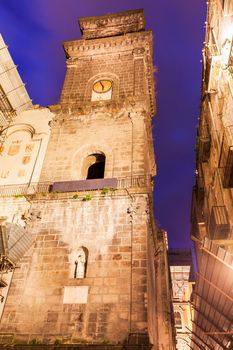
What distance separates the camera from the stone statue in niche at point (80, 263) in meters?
11.8

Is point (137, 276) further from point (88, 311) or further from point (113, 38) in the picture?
point (113, 38)

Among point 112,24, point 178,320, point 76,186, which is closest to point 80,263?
point 76,186

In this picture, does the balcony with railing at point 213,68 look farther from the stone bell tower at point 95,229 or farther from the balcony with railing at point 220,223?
the balcony with railing at point 220,223

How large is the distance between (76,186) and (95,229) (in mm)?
2484

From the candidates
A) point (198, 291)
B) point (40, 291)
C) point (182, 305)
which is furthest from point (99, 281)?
point (182, 305)

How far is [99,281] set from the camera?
11.4m

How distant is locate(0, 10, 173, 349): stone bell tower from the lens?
10.6 meters

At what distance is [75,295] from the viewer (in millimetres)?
11117

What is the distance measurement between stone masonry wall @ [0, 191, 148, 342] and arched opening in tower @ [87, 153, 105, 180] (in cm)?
363

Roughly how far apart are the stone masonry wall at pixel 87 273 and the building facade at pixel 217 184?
2559 millimetres

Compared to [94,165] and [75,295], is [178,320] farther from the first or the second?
[75,295]

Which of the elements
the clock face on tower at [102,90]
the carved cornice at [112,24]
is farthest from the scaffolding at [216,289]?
the carved cornice at [112,24]

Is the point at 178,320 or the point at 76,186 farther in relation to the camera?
the point at 178,320

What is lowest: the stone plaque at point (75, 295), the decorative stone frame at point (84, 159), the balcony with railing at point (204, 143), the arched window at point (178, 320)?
the stone plaque at point (75, 295)
